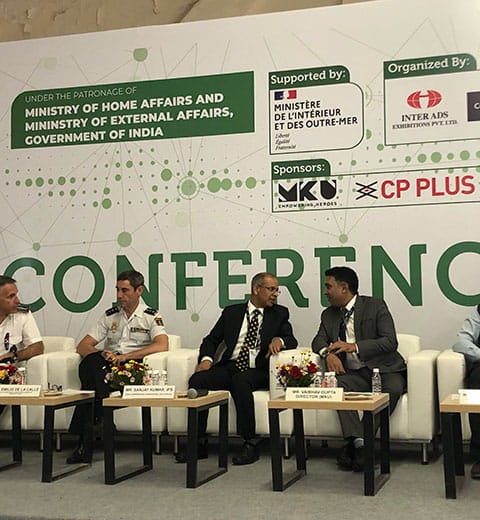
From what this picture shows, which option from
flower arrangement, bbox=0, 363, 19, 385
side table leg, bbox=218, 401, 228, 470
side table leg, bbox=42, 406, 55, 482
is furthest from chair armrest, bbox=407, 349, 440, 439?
flower arrangement, bbox=0, 363, 19, 385

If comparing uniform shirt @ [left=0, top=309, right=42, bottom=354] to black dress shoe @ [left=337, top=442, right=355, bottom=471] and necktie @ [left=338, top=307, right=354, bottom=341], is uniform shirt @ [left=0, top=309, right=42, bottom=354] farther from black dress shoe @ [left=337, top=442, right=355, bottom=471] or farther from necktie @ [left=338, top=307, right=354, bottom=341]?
black dress shoe @ [left=337, top=442, right=355, bottom=471]

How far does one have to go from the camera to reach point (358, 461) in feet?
17.3

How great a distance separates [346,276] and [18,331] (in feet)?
7.76

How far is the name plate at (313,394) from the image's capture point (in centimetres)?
470

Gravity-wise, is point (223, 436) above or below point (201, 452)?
above

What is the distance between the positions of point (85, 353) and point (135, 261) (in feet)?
3.34

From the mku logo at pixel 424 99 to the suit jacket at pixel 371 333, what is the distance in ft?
4.99

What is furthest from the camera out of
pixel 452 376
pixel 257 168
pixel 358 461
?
pixel 257 168

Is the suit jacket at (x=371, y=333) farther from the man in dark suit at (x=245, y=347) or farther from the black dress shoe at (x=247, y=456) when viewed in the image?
the black dress shoe at (x=247, y=456)

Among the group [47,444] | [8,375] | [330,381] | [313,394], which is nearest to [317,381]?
[330,381]

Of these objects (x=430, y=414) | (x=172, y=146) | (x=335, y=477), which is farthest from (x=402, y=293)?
(x=172, y=146)

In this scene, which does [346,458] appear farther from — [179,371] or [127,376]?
[127,376]

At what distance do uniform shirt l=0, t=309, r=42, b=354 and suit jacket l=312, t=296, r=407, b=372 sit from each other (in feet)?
6.68

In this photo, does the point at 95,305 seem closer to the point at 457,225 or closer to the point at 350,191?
the point at 350,191
